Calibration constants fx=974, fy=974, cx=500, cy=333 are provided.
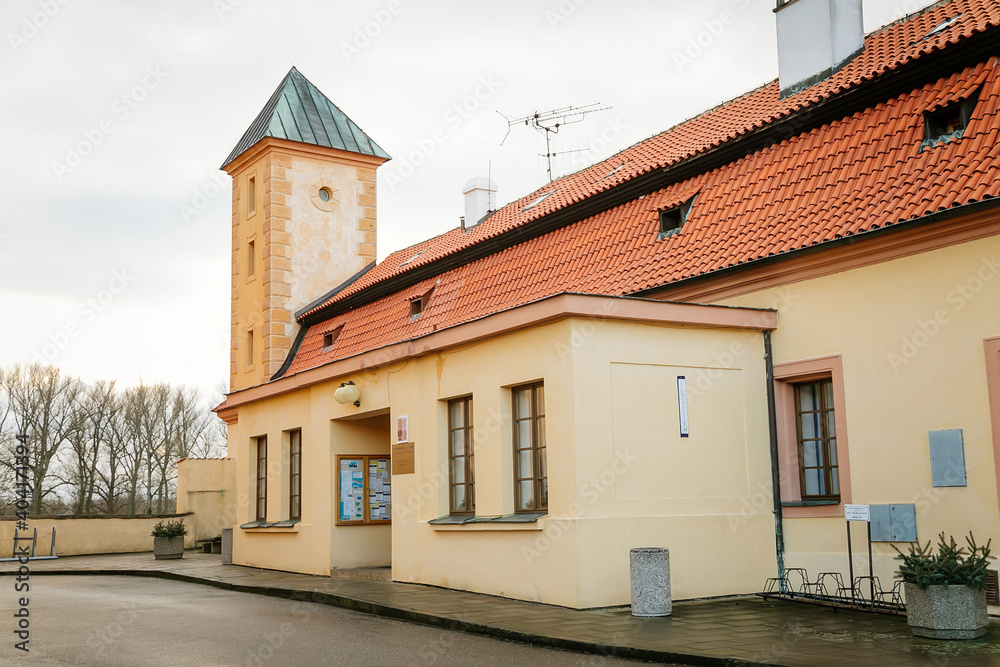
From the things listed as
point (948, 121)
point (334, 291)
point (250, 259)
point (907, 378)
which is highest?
point (250, 259)

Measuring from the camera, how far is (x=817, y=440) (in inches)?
488

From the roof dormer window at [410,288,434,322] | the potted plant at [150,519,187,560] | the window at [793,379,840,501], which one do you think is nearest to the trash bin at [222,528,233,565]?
the potted plant at [150,519,187,560]

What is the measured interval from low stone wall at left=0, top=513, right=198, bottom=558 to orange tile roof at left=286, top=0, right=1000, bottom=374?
43.0ft

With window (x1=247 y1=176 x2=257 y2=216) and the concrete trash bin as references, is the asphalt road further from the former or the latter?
window (x1=247 y1=176 x2=257 y2=216)

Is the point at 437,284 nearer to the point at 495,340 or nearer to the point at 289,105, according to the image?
the point at 495,340

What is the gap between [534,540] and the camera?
1172 centimetres

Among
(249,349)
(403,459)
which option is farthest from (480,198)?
(403,459)

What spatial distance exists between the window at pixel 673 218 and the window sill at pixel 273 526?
8.39 m

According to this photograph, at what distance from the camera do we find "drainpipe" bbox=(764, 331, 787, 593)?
12367mm

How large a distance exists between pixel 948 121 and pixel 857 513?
485 cm

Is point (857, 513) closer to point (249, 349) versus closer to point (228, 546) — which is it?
point (228, 546)

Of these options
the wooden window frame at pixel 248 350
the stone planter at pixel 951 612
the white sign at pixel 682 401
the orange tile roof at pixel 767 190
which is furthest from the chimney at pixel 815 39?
the wooden window frame at pixel 248 350

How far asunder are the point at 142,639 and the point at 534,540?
448 cm

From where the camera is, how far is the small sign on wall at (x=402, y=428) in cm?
1457
